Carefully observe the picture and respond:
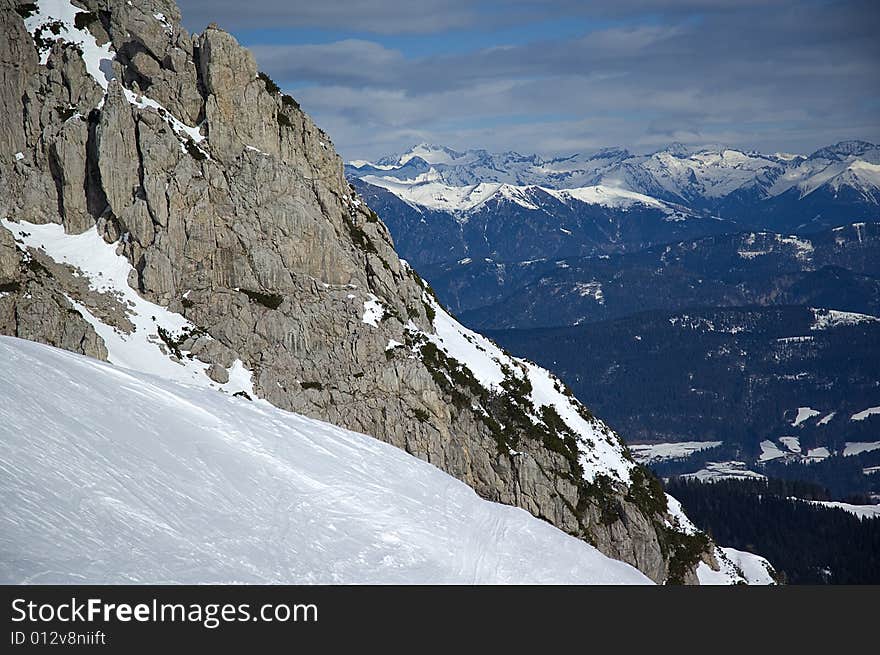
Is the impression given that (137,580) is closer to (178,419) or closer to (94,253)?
(178,419)

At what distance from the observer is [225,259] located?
83625 mm

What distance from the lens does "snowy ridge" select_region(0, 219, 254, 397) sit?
241 feet

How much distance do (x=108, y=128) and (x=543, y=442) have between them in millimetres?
50619

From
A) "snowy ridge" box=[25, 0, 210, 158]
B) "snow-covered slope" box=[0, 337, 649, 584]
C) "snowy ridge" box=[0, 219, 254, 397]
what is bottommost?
"snow-covered slope" box=[0, 337, 649, 584]

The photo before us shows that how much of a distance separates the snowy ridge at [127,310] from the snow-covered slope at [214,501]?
46082 mm

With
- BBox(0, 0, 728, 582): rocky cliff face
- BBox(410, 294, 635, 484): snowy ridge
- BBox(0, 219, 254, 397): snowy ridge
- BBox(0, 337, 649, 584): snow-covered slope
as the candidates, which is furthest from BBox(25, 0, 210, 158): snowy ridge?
BBox(0, 337, 649, 584): snow-covered slope

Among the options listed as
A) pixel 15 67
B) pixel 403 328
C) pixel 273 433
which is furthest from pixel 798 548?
pixel 273 433

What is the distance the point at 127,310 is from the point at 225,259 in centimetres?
1053

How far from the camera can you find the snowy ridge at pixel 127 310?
7356 centimetres

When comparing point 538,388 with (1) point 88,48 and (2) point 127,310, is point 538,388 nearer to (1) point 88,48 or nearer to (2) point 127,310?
(2) point 127,310

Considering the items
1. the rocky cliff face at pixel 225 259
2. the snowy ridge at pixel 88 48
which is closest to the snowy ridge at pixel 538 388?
the rocky cliff face at pixel 225 259

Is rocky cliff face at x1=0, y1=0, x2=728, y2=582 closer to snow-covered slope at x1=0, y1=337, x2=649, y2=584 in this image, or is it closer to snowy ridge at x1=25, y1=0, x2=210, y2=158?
snowy ridge at x1=25, y1=0, x2=210, y2=158

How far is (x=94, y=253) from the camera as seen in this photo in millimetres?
79000

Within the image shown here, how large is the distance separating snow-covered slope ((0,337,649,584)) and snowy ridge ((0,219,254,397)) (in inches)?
Result: 1814
